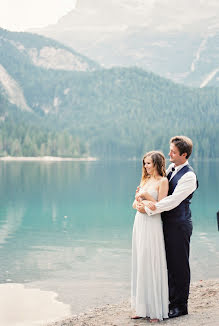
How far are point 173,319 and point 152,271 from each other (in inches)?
30.6

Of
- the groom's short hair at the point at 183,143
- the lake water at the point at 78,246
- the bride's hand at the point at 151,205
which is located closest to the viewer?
the bride's hand at the point at 151,205

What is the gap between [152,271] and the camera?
7.47 metres

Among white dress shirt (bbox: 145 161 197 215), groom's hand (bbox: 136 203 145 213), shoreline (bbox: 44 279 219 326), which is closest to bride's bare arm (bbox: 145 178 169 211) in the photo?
white dress shirt (bbox: 145 161 197 215)

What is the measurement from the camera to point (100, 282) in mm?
13070

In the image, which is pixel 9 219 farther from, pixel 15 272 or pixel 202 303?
pixel 202 303

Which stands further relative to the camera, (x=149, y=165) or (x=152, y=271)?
(x=149, y=165)

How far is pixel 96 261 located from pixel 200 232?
813 cm

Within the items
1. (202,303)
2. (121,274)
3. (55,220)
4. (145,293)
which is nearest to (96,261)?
(121,274)

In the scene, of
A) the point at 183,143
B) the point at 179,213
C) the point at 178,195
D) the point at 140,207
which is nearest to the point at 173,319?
the point at 179,213

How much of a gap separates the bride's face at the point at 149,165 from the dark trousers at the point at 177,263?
31.4 inches

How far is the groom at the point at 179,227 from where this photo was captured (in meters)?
7.47

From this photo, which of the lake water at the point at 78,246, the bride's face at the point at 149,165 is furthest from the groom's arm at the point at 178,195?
the lake water at the point at 78,246

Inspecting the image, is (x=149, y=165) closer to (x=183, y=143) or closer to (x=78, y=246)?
(x=183, y=143)

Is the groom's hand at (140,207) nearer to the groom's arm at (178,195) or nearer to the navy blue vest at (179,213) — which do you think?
the groom's arm at (178,195)
